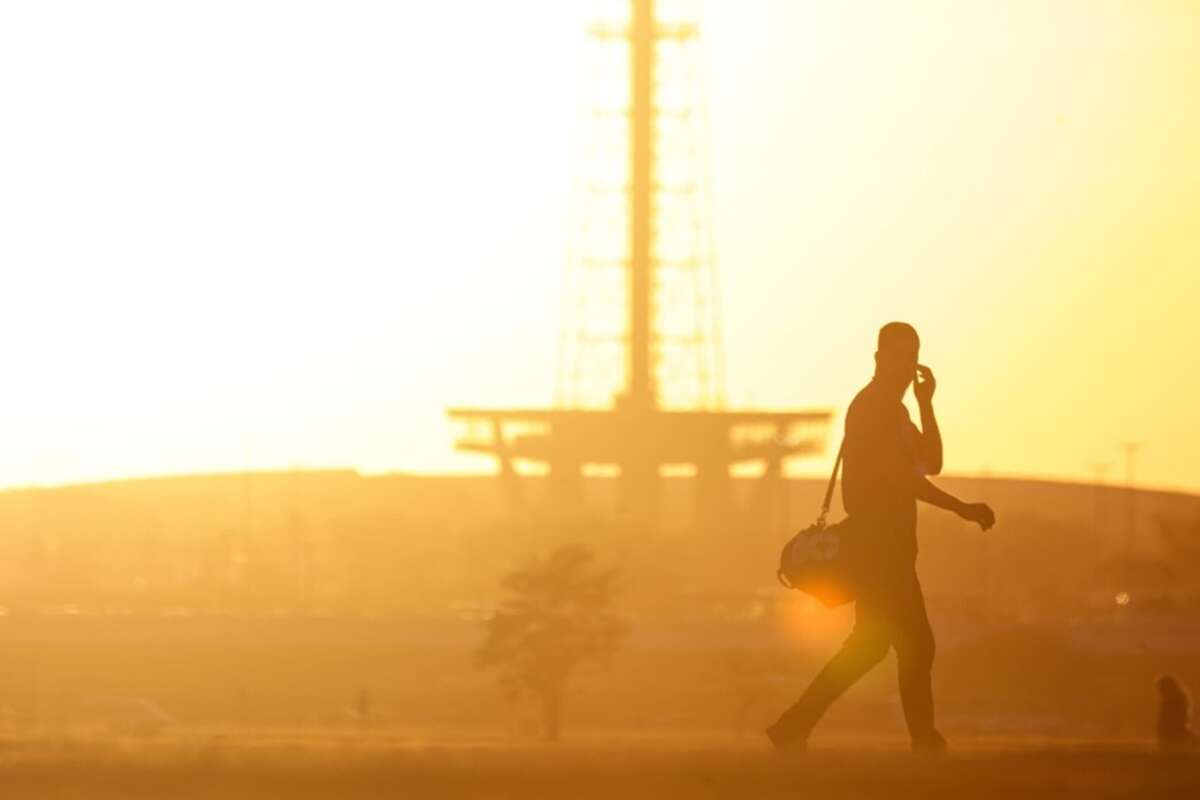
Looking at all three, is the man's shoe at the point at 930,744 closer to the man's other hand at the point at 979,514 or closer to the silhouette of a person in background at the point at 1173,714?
the man's other hand at the point at 979,514

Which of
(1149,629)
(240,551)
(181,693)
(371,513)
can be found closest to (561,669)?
(181,693)

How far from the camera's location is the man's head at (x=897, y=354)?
1452cm

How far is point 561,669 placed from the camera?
6694 centimetres

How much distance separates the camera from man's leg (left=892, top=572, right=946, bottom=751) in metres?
14.2

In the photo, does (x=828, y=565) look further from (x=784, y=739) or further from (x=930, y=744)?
(x=930, y=744)

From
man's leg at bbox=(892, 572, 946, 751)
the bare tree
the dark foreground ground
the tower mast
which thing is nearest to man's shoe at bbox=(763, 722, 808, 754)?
man's leg at bbox=(892, 572, 946, 751)

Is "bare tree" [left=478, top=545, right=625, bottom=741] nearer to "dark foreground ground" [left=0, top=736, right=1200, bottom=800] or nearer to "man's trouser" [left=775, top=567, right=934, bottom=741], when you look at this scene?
"man's trouser" [left=775, top=567, right=934, bottom=741]

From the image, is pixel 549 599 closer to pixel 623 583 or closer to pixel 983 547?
pixel 623 583

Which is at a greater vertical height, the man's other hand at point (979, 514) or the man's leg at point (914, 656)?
the man's other hand at point (979, 514)

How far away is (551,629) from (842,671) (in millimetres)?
54278

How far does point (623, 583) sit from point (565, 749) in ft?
278

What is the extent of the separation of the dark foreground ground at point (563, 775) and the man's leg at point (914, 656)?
83 cm

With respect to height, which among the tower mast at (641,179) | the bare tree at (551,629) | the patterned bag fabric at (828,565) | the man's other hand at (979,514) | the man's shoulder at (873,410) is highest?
the tower mast at (641,179)

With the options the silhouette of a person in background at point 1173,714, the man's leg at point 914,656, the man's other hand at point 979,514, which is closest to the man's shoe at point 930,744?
the man's leg at point 914,656
